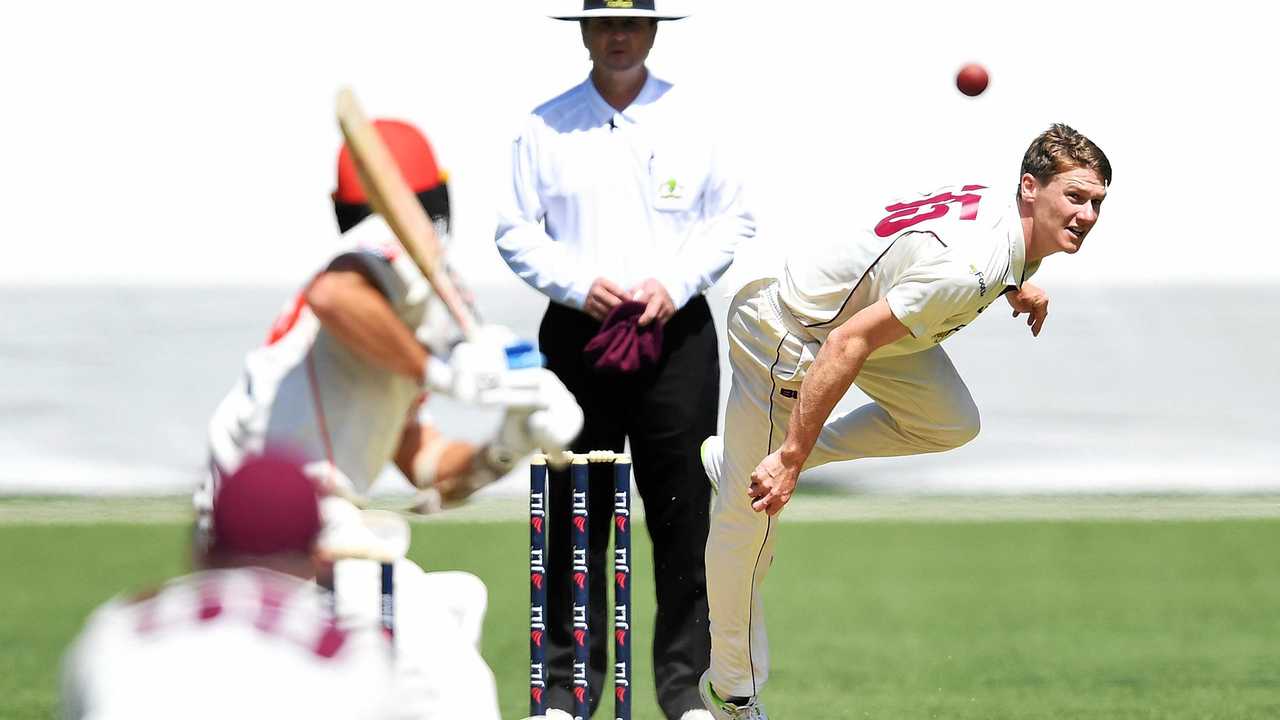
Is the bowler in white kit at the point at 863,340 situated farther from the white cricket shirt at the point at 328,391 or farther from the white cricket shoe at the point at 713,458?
the white cricket shirt at the point at 328,391

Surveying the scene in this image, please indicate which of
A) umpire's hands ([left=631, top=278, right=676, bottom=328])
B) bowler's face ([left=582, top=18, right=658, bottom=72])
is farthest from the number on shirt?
bowler's face ([left=582, top=18, right=658, bottom=72])

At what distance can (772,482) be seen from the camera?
346 cm

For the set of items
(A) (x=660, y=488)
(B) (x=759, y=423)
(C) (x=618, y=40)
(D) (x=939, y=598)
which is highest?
(C) (x=618, y=40)

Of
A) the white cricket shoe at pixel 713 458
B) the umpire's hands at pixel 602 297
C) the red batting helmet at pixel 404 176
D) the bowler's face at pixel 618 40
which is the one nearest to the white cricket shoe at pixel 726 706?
the white cricket shoe at pixel 713 458

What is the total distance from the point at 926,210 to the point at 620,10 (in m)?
0.80

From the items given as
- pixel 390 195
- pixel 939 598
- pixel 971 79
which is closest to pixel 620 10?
pixel 971 79

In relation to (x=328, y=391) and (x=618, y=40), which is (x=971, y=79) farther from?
(x=328, y=391)

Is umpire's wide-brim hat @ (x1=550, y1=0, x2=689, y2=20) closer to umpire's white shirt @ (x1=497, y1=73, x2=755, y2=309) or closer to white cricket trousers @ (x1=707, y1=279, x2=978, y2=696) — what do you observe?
umpire's white shirt @ (x1=497, y1=73, x2=755, y2=309)

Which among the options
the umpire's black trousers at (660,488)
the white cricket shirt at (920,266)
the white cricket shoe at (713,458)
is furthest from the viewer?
the white cricket shoe at (713,458)

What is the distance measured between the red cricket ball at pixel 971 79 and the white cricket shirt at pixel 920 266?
54cm

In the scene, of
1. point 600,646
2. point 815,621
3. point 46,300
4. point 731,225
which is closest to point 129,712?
point 600,646

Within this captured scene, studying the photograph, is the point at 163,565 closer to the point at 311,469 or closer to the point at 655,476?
the point at 655,476

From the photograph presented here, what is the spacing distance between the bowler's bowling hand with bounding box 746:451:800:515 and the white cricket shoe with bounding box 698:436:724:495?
0.33 metres

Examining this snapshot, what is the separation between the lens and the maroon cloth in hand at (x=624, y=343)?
11.8 ft
